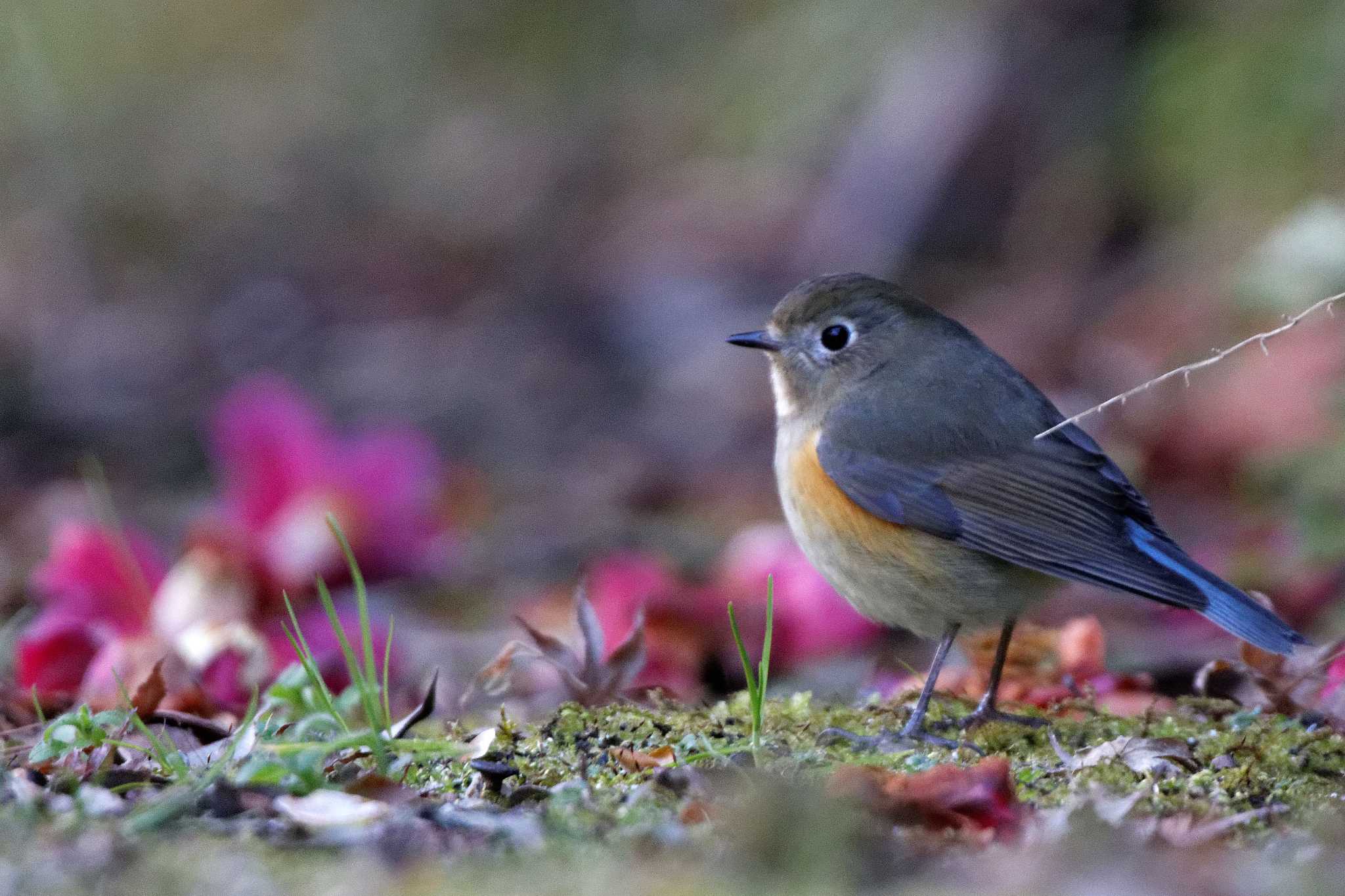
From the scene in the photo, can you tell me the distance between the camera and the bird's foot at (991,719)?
3357mm

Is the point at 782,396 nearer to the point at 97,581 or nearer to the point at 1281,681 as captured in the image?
the point at 1281,681

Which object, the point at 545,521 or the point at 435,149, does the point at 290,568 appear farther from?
the point at 435,149

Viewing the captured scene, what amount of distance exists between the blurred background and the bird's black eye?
2.42 feet

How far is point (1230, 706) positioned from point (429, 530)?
215 cm

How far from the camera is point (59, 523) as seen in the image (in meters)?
6.00

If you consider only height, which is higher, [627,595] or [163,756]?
[163,756]

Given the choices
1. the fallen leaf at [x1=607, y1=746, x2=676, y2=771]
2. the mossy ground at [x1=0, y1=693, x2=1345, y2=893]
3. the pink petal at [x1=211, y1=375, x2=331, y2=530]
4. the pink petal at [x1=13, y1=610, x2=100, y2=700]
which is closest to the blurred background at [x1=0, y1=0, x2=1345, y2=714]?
the pink petal at [x1=211, y1=375, x2=331, y2=530]

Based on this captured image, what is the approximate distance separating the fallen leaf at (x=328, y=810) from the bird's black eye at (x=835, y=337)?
2245 mm

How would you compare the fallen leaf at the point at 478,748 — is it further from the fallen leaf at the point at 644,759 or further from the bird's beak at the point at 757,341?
the bird's beak at the point at 757,341

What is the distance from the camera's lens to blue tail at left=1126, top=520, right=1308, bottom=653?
3154 millimetres

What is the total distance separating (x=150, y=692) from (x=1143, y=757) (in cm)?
195

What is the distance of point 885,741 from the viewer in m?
3.21

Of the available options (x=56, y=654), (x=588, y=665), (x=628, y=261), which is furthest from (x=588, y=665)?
(x=628, y=261)

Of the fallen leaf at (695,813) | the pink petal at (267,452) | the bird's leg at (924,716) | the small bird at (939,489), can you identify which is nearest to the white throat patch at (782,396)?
the small bird at (939,489)
